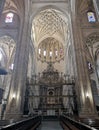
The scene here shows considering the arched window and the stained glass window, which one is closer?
the arched window

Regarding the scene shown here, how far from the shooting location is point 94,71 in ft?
63.9

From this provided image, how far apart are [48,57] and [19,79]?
16079 mm

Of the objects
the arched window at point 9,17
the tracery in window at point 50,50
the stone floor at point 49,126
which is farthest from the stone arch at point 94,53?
the stone floor at point 49,126

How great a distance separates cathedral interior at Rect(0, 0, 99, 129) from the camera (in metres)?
10.5

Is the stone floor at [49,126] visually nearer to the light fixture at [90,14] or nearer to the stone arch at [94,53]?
the stone arch at [94,53]

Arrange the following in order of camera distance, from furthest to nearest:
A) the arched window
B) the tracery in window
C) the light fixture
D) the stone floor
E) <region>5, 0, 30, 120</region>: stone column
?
1. the tracery in window
2. the light fixture
3. the arched window
4. <region>5, 0, 30, 120</region>: stone column
5. the stone floor

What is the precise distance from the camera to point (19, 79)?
11.2 metres

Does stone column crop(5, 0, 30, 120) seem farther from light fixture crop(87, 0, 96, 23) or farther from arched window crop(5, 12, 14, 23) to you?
light fixture crop(87, 0, 96, 23)

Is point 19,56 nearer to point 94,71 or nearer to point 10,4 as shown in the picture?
point 10,4

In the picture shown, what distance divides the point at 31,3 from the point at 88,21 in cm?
772

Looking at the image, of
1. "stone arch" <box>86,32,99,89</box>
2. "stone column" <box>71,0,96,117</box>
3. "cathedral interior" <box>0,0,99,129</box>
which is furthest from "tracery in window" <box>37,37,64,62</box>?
"stone column" <box>71,0,96,117</box>

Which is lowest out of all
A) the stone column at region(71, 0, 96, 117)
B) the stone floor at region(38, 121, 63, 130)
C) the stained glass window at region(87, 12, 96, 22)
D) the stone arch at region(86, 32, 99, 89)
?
the stone floor at region(38, 121, 63, 130)

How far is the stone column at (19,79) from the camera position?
32.5 feet

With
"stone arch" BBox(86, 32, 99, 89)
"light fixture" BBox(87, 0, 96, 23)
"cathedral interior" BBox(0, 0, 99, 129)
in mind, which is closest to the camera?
"cathedral interior" BBox(0, 0, 99, 129)
